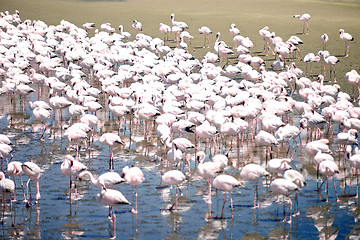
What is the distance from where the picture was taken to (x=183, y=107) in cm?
1670

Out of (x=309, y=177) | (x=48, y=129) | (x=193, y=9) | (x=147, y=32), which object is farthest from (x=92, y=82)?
(x=193, y=9)

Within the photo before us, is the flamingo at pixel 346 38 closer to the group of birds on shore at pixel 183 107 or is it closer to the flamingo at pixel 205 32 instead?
the group of birds on shore at pixel 183 107

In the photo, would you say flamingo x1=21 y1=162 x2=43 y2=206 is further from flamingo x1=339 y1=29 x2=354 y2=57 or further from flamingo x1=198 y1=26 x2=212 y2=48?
flamingo x1=339 y1=29 x2=354 y2=57

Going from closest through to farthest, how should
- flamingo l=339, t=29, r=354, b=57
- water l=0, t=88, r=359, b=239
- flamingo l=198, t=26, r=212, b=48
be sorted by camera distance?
1. water l=0, t=88, r=359, b=239
2. flamingo l=339, t=29, r=354, b=57
3. flamingo l=198, t=26, r=212, b=48

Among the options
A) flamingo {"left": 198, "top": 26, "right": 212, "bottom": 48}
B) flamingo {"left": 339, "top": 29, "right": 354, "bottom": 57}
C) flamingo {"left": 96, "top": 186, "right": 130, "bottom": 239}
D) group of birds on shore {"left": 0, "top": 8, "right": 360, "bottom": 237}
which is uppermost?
flamingo {"left": 198, "top": 26, "right": 212, "bottom": 48}

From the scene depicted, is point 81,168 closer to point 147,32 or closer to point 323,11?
point 147,32

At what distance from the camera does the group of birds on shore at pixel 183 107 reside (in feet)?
33.7

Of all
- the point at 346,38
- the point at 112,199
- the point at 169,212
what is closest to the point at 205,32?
the point at 346,38

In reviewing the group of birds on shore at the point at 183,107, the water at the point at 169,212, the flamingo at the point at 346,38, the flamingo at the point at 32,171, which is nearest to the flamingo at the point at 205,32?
the group of birds on shore at the point at 183,107

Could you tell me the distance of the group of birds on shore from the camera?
33.7 feet

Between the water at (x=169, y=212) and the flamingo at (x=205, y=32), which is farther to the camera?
the flamingo at (x=205, y=32)

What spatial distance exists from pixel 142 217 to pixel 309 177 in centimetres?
387

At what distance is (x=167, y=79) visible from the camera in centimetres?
1712

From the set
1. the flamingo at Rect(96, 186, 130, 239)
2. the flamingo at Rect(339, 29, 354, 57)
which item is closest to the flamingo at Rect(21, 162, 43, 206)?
the flamingo at Rect(96, 186, 130, 239)
